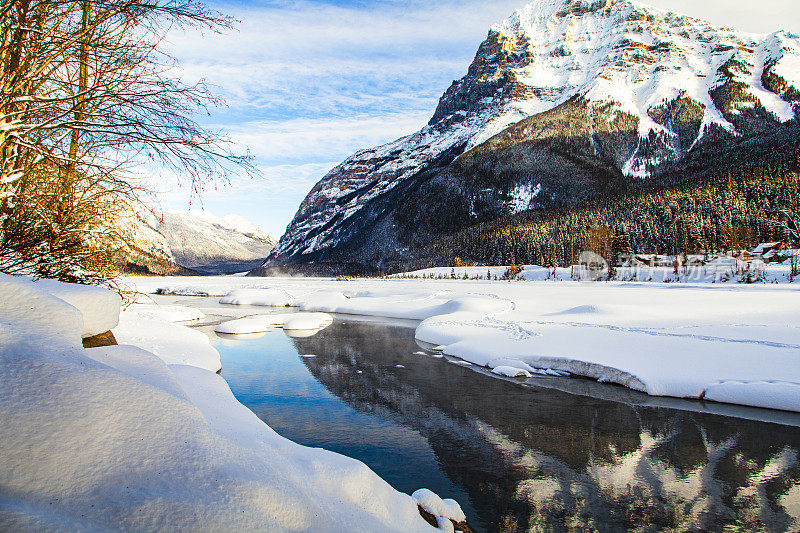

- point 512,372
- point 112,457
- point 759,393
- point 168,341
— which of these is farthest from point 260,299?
point 112,457

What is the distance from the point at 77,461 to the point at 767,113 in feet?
601

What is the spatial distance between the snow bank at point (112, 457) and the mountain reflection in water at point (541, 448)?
3.01 m

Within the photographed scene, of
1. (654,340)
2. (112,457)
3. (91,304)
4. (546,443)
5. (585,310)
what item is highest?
(91,304)

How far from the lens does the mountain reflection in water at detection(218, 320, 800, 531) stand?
5367 mm

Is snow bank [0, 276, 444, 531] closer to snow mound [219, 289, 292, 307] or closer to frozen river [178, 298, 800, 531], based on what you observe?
frozen river [178, 298, 800, 531]

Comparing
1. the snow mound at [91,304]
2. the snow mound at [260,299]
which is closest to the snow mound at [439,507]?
the snow mound at [91,304]

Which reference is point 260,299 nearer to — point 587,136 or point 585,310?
point 585,310

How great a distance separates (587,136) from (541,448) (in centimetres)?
14366

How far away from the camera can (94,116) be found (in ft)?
11.6

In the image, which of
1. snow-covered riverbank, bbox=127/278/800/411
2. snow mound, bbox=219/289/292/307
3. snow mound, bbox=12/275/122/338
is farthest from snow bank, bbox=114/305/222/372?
snow mound, bbox=219/289/292/307

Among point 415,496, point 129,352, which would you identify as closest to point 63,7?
point 129,352

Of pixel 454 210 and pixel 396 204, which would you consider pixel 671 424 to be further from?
pixel 396 204

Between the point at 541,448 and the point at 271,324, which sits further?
the point at 271,324

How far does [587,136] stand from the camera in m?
133
